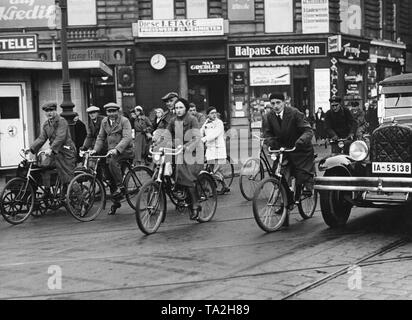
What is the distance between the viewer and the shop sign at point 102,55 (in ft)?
89.5

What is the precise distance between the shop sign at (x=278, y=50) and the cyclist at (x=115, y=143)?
59.6ft

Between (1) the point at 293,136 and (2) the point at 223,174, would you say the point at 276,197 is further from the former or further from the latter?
(2) the point at 223,174

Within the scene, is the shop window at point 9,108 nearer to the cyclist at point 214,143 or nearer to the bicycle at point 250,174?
the cyclist at point 214,143

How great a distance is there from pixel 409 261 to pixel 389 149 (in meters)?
1.77

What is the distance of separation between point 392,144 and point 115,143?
4.80 m

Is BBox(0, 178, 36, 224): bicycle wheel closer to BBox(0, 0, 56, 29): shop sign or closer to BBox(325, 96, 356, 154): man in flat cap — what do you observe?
BBox(325, 96, 356, 154): man in flat cap

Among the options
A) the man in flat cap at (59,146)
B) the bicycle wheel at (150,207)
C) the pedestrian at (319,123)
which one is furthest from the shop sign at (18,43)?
the pedestrian at (319,123)

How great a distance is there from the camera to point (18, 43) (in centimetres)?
1501

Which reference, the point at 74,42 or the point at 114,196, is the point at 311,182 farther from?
the point at 74,42

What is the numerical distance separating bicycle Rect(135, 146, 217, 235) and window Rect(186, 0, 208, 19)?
19.9m

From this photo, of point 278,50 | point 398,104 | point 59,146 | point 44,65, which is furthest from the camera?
point 278,50

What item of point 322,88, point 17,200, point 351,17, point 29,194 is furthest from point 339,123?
point 351,17
